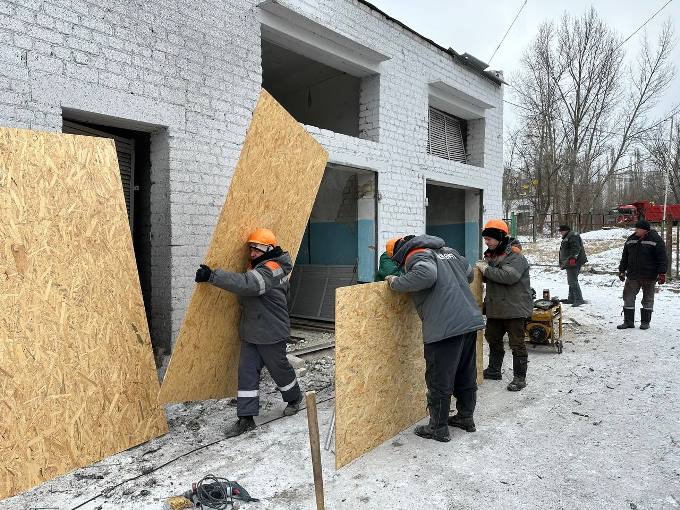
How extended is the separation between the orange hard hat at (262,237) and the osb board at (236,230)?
3.0 inches

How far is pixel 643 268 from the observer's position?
305 inches

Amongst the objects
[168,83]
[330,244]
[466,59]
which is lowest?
[330,244]

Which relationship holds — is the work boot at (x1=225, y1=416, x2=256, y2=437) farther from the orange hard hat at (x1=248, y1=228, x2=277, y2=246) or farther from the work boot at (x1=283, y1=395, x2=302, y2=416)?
the orange hard hat at (x1=248, y1=228, x2=277, y2=246)

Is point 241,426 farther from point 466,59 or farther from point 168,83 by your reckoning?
point 466,59

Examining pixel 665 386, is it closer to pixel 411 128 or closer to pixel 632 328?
pixel 632 328

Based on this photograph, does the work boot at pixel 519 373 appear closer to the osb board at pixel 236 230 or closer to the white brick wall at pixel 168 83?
the osb board at pixel 236 230

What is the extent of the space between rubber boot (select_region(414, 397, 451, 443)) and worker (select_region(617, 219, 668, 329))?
18.4 ft

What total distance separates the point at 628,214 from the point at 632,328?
20.4 metres

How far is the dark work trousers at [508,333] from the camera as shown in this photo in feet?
16.4

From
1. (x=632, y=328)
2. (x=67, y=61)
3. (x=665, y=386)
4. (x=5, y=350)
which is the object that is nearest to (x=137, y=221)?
(x=67, y=61)

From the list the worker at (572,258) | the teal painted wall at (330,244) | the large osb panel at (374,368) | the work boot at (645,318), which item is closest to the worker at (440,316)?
the large osb panel at (374,368)

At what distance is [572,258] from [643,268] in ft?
6.95

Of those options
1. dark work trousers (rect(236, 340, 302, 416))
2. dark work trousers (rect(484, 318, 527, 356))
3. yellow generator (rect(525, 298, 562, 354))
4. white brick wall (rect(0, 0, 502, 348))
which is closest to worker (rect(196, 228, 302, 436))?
dark work trousers (rect(236, 340, 302, 416))

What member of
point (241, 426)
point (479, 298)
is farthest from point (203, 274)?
point (479, 298)
